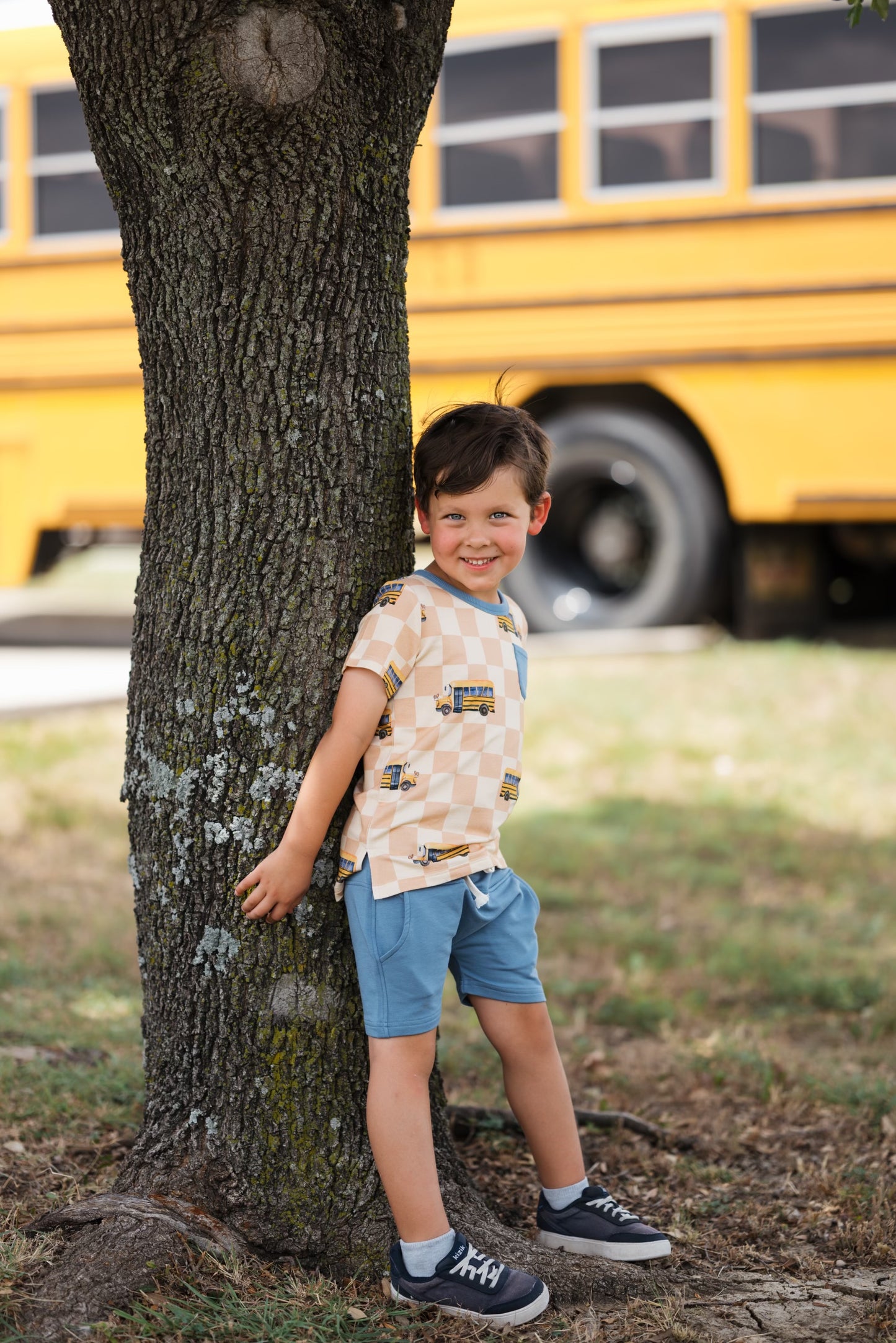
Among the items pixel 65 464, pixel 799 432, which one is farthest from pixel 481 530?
pixel 65 464

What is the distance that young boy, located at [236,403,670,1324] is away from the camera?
2.16m

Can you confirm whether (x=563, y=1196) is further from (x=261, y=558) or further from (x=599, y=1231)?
(x=261, y=558)

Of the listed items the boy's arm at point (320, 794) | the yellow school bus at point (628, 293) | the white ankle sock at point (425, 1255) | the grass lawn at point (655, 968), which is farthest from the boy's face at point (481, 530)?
the yellow school bus at point (628, 293)

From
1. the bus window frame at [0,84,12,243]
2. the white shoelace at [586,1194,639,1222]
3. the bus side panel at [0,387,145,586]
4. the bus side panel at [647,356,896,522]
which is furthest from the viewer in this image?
the bus window frame at [0,84,12,243]

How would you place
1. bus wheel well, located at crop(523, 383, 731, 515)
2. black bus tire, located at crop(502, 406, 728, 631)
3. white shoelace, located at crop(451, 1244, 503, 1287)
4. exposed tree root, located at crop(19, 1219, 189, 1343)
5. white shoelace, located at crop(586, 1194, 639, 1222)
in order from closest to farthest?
exposed tree root, located at crop(19, 1219, 189, 1343)
white shoelace, located at crop(451, 1244, 503, 1287)
white shoelace, located at crop(586, 1194, 639, 1222)
black bus tire, located at crop(502, 406, 728, 631)
bus wheel well, located at crop(523, 383, 731, 515)

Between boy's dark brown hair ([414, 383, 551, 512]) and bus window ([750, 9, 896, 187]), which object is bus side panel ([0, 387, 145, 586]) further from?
boy's dark brown hair ([414, 383, 551, 512])

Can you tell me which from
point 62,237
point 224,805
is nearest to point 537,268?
point 62,237

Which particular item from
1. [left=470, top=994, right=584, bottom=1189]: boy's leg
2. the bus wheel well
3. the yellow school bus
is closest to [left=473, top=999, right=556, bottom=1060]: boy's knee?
[left=470, top=994, right=584, bottom=1189]: boy's leg

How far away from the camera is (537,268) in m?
7.33

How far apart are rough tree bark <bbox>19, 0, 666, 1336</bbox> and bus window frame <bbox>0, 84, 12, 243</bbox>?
628 centimetres

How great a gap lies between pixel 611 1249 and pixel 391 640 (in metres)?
0.99

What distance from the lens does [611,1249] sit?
2.32 metres

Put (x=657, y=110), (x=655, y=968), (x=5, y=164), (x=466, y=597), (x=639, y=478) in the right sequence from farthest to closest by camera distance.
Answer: (x=5, y=164), (x=639, y=478), (x=657, y=110), (x=655, y=968), (x=466, y=597)

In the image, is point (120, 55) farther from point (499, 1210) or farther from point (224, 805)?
point (499, 1210)
